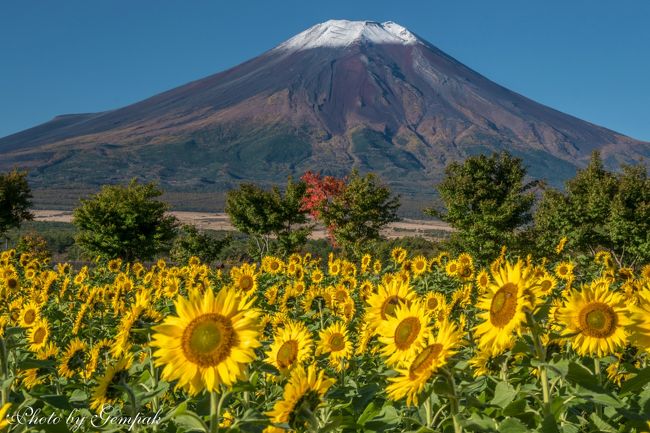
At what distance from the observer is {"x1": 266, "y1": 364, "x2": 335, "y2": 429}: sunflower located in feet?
8.53

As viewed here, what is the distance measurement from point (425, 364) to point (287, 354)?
54.9 inches

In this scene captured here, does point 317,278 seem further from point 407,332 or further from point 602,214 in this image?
point 602,214

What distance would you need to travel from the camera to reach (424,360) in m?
2.57

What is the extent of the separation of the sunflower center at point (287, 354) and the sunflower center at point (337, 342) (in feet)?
2.42

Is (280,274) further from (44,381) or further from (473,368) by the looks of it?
(473,368)

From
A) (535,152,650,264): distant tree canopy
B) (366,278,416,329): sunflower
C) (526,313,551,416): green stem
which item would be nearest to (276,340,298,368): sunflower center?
(366,278,416,329): sunflower

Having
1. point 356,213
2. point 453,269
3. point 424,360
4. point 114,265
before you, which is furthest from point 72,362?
point 356,213

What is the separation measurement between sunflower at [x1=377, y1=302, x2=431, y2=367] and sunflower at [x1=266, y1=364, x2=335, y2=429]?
39cm

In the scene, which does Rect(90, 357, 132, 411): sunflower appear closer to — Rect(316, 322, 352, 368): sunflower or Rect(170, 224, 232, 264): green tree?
Rect(316, 322, 352, 368): sunflower

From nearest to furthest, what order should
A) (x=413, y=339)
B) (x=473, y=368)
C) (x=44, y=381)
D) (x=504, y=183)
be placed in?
1. (x=413, y=339)
2. (x=473, y=368)
3. (x=44, y=381)
4. (x=504, y=183)

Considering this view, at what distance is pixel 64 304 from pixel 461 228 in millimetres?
24346

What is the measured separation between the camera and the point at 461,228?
30.3 m

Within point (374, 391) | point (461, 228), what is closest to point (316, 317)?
point (374, 391)

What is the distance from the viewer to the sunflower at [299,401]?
2600 mm
